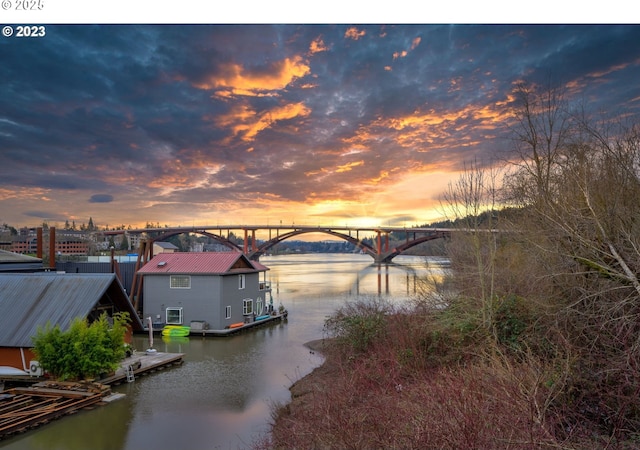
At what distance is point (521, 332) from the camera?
941 centimetres

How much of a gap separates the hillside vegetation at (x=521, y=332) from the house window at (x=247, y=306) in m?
9.43

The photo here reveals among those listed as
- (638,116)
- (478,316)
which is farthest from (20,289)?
(638,116)

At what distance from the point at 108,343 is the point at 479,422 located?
10700 mm

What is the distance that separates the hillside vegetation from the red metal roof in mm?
8937

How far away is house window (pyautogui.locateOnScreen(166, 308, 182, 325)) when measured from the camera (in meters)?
21.8

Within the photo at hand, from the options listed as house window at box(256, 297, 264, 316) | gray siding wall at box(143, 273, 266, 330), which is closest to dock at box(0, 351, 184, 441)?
gray siding wall at box(143, 273, 266, 330)

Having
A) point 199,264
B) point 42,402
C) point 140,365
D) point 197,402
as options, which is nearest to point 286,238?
point 199,264

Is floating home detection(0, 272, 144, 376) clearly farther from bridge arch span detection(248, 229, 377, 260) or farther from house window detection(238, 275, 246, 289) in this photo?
bridge arch span detection(248, 229, 377, 260)

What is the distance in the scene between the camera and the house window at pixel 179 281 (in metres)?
21.7

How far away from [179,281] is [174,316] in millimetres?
1676

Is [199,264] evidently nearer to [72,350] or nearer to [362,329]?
[72,350]

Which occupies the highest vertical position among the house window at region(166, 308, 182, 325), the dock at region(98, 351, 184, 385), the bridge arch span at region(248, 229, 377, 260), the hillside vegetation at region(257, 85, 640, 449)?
the bridge arch span at region(248, 229, 377, 260)

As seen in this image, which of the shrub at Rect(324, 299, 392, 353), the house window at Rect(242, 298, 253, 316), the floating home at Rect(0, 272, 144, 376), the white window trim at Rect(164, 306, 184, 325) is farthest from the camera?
the house window at Rect(242, 298, 253, 316)

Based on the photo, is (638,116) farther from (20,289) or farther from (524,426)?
(20,289)
